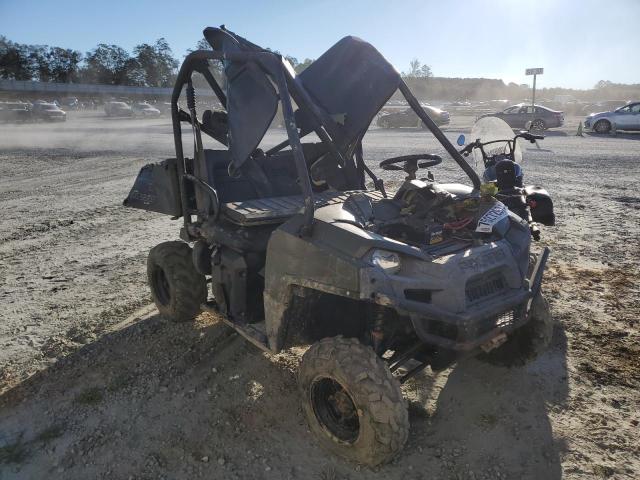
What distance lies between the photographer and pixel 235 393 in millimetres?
3832

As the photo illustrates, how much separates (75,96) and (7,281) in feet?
189

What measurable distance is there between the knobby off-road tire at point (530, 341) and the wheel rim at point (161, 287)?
9.86 feet

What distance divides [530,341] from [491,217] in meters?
1.03

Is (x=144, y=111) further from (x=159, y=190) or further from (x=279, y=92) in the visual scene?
(x=279, y=92)

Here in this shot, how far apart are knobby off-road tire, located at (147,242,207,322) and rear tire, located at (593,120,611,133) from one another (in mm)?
24140

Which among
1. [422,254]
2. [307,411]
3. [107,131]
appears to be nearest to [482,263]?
[422,254]

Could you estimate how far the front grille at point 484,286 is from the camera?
3.01m

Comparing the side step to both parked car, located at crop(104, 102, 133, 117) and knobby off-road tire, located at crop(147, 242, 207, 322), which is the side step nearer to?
knobby off-road tire, located at crop(147, 242, 207, 322)

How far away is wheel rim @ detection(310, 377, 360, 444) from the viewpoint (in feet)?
10.0

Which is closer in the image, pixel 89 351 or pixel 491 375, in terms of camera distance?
pixel 491 375

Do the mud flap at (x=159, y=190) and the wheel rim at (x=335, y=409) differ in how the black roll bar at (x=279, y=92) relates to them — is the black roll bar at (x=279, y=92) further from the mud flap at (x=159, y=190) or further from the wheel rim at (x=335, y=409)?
the wheel rim at (x=335, y=409)

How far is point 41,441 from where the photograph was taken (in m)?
3.35

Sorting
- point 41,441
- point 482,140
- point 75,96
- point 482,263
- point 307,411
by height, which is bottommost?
point 41,441

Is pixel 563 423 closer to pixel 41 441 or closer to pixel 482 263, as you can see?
pixel 482 263
